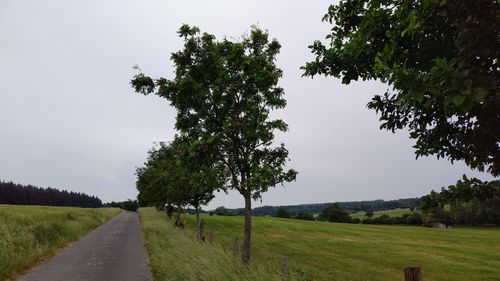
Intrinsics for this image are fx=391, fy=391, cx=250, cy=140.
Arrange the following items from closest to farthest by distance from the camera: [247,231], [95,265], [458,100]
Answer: [458,100] < [247,231] < [95,265]

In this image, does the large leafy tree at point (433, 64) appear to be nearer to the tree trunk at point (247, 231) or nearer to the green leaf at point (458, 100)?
the green leaf at point (458, 100)

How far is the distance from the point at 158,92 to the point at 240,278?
7.36 meters

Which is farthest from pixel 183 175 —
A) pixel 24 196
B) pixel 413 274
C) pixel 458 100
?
pixel 24 196

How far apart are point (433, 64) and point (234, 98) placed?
1052 centimetres

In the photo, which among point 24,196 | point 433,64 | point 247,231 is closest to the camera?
point 433,64

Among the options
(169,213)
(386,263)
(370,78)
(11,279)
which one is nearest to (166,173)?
(169,213)

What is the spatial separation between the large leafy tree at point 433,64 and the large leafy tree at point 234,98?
8021 mm

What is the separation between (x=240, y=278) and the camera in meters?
9.85

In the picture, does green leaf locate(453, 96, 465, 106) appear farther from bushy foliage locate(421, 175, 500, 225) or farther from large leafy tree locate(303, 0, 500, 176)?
bushy foliage locate(421, 175, 500, 225)

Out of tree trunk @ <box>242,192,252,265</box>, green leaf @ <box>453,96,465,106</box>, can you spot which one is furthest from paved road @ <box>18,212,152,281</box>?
green leaf @ <box>453,96,465,106</box>

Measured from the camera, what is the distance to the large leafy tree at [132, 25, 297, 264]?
44.4ft

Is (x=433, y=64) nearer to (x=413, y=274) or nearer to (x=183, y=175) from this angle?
(x=413, y=274)

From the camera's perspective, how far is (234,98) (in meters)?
14.2

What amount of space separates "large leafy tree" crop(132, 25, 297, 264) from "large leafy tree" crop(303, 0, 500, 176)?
8021mm
